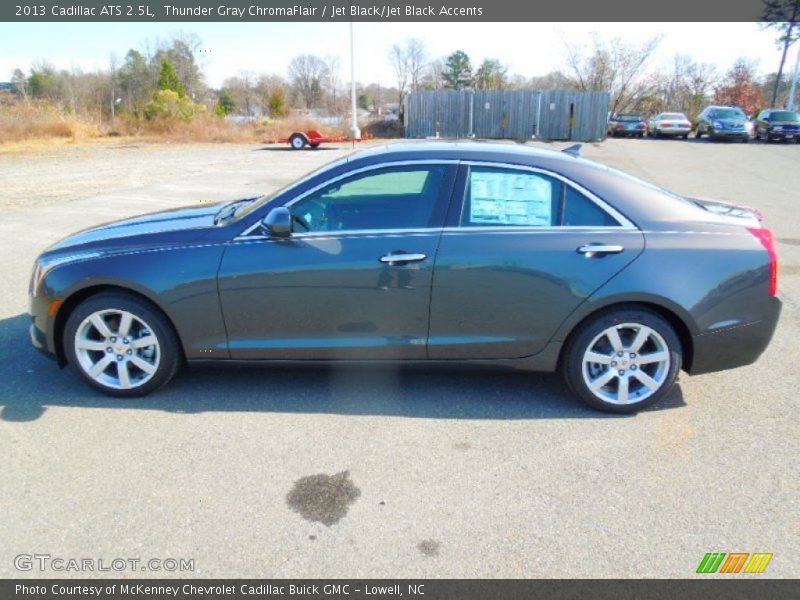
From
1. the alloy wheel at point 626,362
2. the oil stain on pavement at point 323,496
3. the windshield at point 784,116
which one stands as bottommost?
the oil stain on pavement at point 323,496

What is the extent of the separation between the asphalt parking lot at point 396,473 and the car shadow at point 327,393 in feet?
0.05

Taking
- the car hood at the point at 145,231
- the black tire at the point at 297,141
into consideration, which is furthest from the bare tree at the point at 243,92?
the car hood at the point at 145,231

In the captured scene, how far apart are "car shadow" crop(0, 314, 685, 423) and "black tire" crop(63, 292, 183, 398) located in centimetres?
9

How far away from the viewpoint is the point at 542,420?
3322mm

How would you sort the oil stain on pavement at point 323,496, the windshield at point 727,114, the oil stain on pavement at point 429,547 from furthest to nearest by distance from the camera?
the windshield at point 727,114, the oil stain on pavement at point 323,496, the oil stain on pavement at point 429,547

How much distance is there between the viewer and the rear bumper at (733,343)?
3.29 meters

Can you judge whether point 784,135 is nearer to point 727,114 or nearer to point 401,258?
point 727,114

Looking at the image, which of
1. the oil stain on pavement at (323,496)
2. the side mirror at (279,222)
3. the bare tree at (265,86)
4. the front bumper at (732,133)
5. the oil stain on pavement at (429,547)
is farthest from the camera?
the bare tree at (265,86)

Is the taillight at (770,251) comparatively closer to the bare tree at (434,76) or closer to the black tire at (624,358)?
the black tire at (624,358)

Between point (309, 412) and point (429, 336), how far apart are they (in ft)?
2.99

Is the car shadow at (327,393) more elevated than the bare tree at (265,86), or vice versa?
the bare tree at (265,86)

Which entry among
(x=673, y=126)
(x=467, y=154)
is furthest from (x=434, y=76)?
(x=467, y=154)
